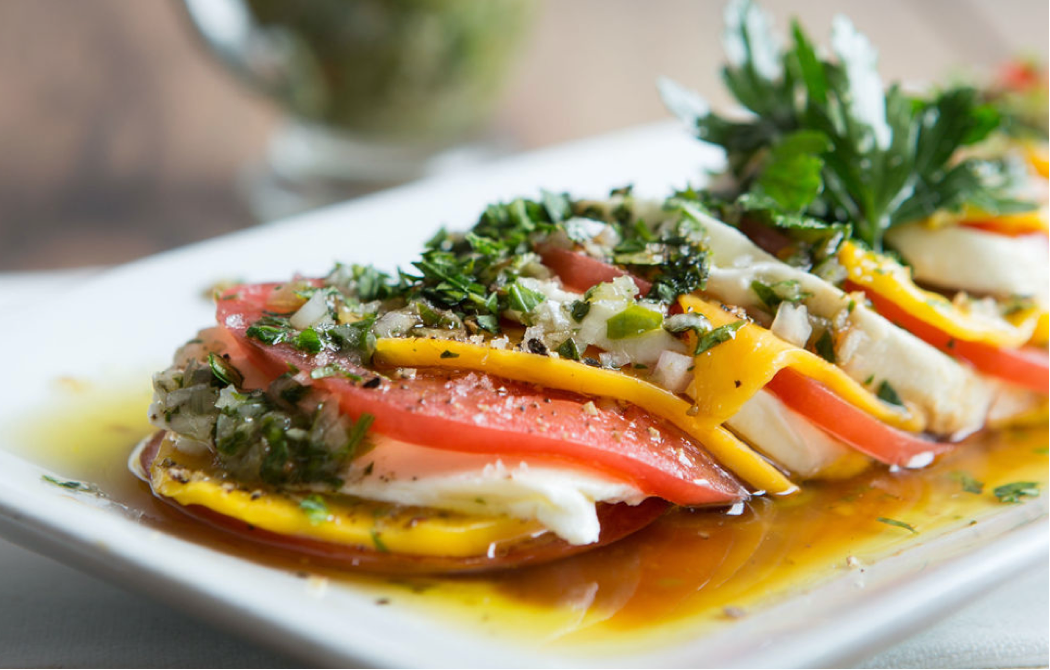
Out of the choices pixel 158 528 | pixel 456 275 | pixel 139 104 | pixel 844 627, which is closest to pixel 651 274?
pixel 456 275

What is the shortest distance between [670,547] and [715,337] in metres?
0.45

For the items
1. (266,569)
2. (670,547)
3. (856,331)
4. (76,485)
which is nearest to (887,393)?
(856,331)

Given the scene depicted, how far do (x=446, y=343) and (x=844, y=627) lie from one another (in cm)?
91

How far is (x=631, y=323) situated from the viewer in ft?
7.23

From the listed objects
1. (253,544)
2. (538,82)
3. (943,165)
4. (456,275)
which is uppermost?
(538,82)

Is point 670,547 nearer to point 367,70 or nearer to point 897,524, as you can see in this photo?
point 897,524

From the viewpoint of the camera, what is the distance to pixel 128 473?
2264 mm

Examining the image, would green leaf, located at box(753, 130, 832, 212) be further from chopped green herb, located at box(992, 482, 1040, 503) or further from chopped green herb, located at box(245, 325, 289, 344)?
chopped green herb, located at box(245, 325, 289, 344)

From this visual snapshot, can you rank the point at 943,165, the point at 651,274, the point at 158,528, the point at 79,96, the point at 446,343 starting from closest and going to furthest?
the point at 158,528, the point at 446,343, the point at 651,274, the point at 943,165, the point at 79,96

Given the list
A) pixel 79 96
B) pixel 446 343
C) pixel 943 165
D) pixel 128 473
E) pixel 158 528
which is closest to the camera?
pixel 158 528

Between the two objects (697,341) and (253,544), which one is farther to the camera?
(697,341)

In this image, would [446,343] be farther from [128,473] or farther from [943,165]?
[943,165]

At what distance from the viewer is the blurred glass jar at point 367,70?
4418mm

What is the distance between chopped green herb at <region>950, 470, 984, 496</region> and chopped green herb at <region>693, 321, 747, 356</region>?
750mm
